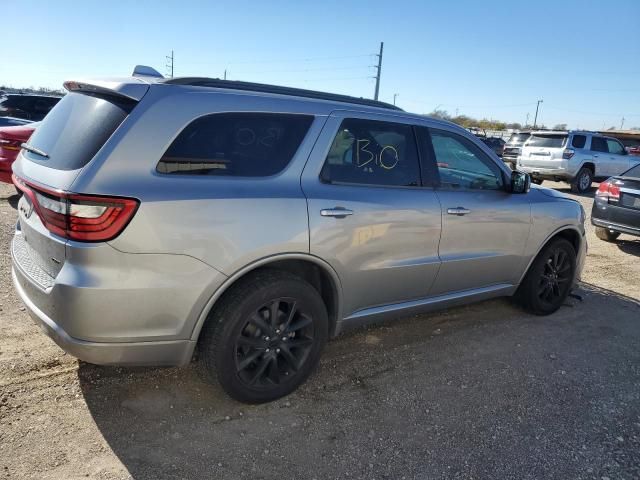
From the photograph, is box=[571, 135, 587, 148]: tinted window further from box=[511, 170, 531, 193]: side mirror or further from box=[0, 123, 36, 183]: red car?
box=[0, 123, 36, 183]: red car

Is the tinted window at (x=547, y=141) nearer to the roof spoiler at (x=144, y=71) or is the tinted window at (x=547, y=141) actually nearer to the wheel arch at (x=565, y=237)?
the wheel arch at (x=565, y=237)

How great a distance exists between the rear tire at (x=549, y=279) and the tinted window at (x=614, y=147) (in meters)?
13.8

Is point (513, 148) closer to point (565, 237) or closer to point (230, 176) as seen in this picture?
point (565, 237)

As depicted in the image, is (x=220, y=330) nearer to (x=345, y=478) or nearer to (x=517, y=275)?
(x=345, y=478)

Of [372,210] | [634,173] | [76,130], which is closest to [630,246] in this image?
[634,173]

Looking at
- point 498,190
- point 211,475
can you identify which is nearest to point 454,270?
point 498,190

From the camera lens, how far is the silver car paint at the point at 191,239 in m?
2.33

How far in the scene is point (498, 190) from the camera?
4.10 meters

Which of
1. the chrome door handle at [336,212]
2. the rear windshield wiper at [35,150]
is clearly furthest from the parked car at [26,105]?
the chrome door handle at [336,212]

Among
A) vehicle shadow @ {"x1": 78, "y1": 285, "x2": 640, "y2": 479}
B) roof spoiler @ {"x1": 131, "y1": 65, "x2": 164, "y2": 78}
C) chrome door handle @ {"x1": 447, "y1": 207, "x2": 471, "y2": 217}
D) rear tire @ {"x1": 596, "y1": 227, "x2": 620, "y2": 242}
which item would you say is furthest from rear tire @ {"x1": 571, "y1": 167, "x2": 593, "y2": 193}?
roof spoiler @ {"x1": 131, "y1": 65, "x2": 164, "y2": 78}

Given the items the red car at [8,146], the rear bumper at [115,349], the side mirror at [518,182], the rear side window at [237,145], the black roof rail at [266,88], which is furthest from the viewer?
the red car at [8,146]

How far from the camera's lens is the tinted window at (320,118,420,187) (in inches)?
123

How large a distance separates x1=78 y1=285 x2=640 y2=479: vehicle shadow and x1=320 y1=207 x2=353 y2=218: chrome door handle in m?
1.16

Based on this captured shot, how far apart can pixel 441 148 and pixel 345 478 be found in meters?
2.44
